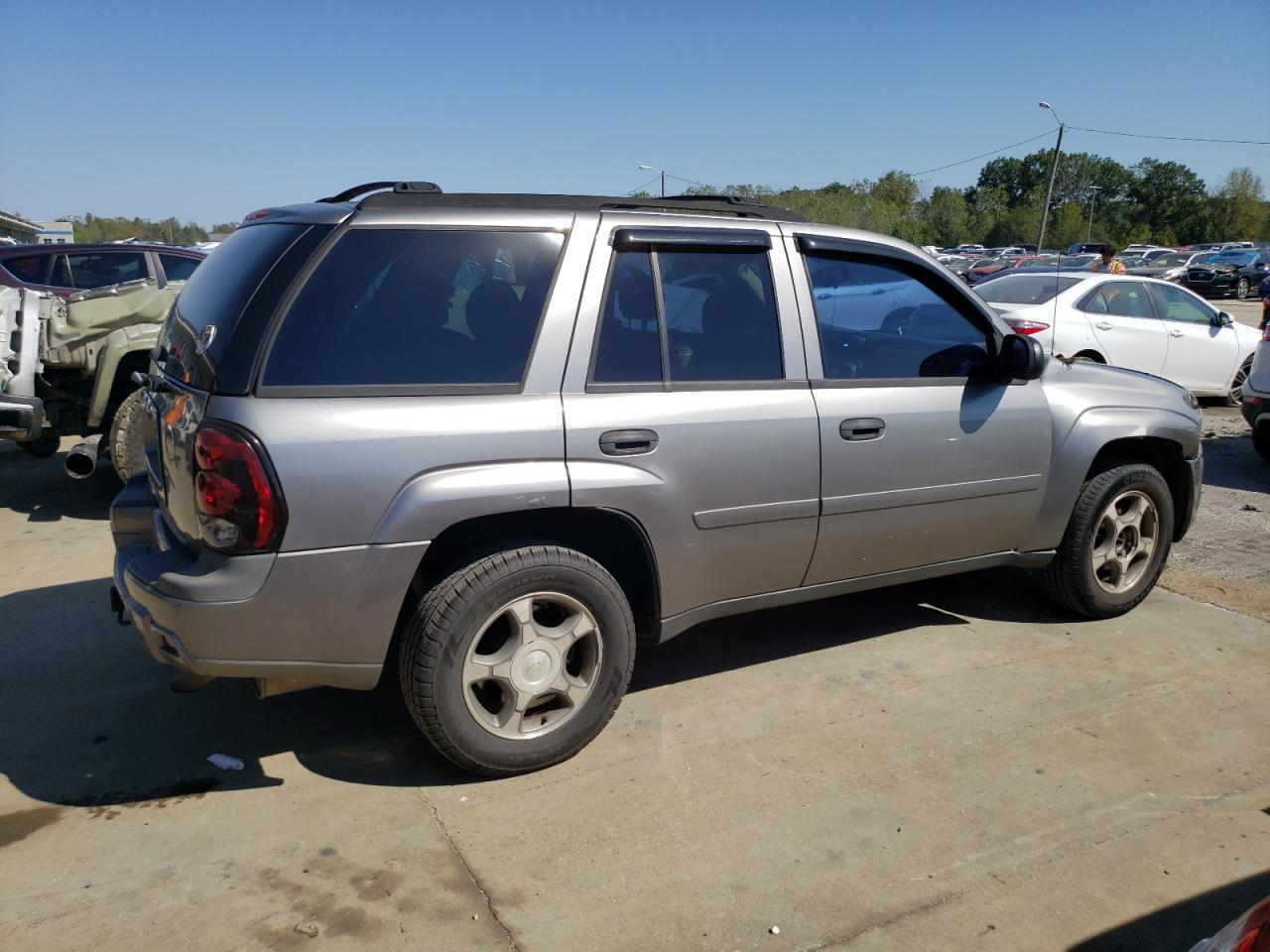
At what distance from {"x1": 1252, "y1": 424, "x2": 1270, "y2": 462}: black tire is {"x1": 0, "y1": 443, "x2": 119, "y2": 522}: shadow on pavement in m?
8.79

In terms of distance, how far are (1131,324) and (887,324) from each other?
7.53 meters

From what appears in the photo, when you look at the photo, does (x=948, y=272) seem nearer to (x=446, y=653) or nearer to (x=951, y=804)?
(x=951, y=804)

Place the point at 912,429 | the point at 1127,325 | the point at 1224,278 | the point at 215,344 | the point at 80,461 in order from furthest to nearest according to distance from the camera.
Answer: the point at 1224,278, the point at 1127,325, the point at 80,461, the point at 912,429, the point at 215,344

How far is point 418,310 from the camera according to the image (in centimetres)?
321

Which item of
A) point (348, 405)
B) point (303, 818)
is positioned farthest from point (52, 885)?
point (348, 405)

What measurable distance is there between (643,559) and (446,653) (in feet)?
2.68

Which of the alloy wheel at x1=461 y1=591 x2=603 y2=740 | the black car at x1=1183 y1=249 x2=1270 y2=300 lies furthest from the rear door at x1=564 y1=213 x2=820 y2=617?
the black car at x1=1183 y1=249 x2=1270 y2=300

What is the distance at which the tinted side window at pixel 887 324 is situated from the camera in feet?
13.1

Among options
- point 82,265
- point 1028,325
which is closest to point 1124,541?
point 1028,325

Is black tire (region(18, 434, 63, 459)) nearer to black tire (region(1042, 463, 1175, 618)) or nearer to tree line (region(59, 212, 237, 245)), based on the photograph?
black tire (region(1042, 463, 1175, 618))

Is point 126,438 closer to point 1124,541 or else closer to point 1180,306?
point 1124,541

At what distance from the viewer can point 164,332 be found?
Result: 3822 millimetres

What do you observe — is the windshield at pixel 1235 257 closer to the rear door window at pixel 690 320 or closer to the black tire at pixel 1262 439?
the black tire at pixel 1262 439

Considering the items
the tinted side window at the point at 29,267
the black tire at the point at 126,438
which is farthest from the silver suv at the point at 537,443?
the tinted side window at the point at 29,267
